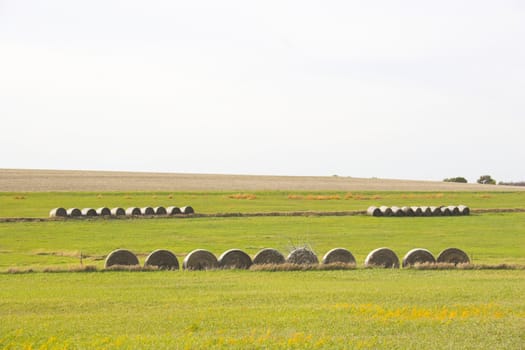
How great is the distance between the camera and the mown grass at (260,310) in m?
14.4

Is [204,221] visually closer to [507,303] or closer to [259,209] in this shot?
[259,209]

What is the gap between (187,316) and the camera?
1673 centimetres

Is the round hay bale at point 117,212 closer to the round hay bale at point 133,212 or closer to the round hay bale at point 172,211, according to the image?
the round hay bale at point 133,212

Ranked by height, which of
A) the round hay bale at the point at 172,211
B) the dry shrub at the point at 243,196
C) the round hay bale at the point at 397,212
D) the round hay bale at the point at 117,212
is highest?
the dry shrub at the point at 243,196

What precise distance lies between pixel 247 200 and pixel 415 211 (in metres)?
20.7

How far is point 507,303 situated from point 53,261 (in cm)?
1690

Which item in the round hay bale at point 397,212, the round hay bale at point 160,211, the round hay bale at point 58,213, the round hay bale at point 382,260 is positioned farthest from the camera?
the round hay bale at point 397,212

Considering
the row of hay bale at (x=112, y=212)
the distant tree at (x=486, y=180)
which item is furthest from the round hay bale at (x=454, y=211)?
the distant tree at (x=486, y=180)

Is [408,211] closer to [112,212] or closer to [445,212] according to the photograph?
[445,212]

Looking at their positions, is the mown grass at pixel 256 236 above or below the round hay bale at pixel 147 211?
below

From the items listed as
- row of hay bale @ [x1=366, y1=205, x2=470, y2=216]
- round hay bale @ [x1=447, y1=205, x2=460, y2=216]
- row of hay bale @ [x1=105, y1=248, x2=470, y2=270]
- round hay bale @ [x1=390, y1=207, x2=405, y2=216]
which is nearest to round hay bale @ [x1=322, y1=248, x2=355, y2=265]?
row of hay bale @ [x1=105, y1=248, x2=470, y2=270]

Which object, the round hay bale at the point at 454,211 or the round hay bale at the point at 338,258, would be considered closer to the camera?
the round hay bale at the point at 338,258

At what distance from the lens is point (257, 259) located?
2569 centimetres

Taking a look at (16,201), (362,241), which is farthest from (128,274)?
(16,201)
